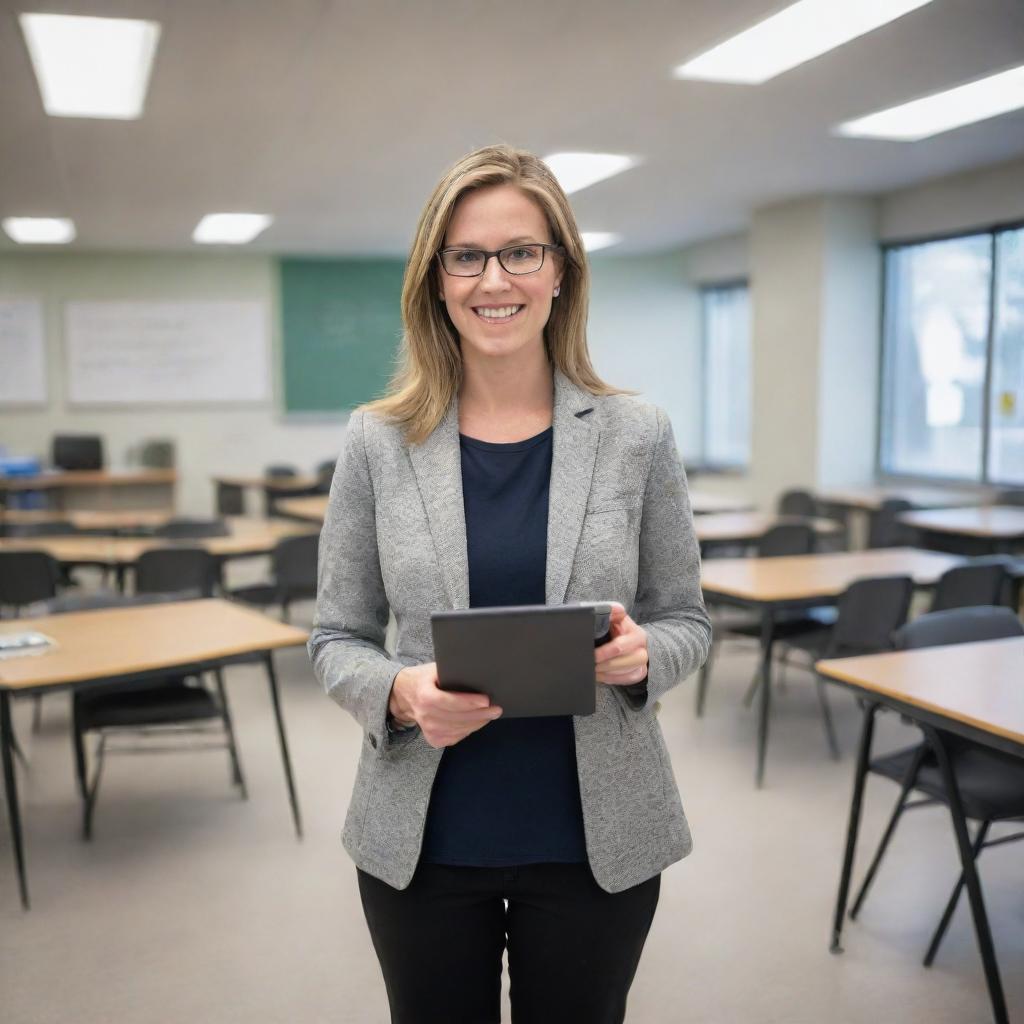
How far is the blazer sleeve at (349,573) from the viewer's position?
1348mm

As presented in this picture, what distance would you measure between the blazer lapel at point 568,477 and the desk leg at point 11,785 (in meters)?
2.19

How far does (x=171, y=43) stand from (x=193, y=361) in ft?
21.6

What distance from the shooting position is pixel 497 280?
128 cm

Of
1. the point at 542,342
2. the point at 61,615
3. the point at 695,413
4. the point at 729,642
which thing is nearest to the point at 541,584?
the point at 542,342

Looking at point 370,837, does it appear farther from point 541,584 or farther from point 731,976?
point 731,976

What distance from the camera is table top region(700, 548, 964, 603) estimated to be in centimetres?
397

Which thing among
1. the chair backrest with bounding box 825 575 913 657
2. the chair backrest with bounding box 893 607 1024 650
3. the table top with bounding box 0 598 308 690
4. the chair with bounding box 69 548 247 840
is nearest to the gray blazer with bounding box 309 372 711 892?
the table top with bounding box 0 598 308 690

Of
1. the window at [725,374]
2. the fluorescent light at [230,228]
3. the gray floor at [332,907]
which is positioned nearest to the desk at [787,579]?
the gray floor at [332,907]

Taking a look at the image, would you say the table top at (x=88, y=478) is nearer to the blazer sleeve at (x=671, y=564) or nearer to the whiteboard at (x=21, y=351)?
the whiteboard at (x=21, y=351)

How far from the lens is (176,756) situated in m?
4.30

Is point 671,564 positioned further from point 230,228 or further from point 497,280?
point 230,228

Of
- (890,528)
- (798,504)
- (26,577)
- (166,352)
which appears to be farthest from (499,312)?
(166,352)

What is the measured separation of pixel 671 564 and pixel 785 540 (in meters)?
4.00

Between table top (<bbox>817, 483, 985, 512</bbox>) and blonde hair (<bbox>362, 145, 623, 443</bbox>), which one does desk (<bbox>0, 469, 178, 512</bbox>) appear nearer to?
table top (<bbox>817, 483, 985, 512</bbox>)
